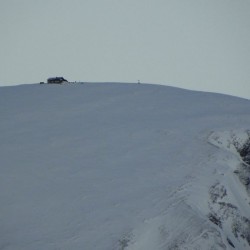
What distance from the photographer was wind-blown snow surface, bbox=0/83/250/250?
824 inches

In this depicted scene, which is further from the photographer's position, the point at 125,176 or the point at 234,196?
the point at 125,176

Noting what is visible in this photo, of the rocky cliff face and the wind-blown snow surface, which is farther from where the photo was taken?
the rocky cliff face

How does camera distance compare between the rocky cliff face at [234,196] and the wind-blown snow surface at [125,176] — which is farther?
the rocky cliff face at [234,196]

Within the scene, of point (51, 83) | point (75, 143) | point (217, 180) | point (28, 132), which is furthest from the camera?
point (51, 83)

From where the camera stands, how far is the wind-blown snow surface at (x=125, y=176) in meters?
20.9

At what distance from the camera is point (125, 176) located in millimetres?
25703

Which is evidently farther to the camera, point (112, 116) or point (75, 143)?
point (112, 116)

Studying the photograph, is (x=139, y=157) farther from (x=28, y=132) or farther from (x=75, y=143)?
(x=28, y=132)

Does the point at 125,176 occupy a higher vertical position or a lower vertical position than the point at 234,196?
higher

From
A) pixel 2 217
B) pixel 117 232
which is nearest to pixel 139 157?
pixel 117 232

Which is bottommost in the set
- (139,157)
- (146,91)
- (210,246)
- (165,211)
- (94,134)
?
(210,246)

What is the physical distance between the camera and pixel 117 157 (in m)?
28.4

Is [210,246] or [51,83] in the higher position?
[51,83]

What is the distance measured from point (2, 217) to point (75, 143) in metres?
9.89
